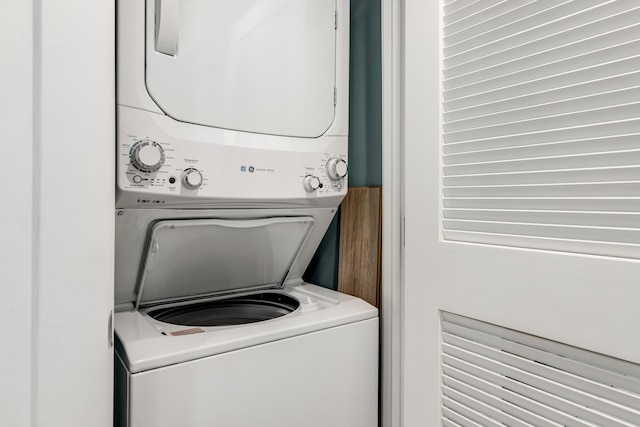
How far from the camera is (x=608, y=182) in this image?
986mm

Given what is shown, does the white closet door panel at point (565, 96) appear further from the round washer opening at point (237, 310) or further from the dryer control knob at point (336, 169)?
the round washer opening at point (237, 310)

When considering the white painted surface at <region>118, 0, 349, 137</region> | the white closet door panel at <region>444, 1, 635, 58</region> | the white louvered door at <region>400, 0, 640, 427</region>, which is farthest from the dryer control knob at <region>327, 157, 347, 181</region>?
the white closet door panel at <region>444, 1, 635, 58</region>

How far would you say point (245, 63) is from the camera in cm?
146

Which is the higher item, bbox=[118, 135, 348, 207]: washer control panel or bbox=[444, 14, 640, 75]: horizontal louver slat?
bbox=[444, 14, 640, 75]: horizontal louver slat

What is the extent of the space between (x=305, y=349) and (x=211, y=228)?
60 centimetres

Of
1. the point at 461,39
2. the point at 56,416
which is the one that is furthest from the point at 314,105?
the point at 56,416

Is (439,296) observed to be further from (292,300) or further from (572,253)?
(292,300)

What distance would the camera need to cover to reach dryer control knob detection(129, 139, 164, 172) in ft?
3.98

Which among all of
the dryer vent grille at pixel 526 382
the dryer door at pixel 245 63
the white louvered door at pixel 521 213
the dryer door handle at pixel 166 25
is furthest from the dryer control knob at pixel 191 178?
the dryer vent grille at pixel 526 382

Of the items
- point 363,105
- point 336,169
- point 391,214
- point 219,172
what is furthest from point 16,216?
point 363,105

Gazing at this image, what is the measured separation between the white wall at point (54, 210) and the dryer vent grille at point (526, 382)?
3.63 ft

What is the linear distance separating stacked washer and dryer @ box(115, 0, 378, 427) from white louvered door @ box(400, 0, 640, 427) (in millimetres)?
356

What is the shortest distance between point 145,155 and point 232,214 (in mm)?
437

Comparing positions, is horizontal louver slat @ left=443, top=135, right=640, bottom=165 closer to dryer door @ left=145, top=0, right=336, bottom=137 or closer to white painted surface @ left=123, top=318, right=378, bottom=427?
dryer door @ left=145, top=0, right=336, bottom=137
